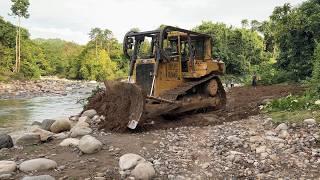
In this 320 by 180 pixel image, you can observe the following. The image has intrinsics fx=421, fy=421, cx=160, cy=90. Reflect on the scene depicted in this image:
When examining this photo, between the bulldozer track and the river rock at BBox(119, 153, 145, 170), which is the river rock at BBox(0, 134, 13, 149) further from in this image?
the bulldozer track

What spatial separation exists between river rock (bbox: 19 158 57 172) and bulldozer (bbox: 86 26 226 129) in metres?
3.04

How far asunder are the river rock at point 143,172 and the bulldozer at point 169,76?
326 centimetres

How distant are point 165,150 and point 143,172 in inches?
65.0

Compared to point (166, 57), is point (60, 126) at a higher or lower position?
lower

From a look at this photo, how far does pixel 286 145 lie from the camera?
8312mm

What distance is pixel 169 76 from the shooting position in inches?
483

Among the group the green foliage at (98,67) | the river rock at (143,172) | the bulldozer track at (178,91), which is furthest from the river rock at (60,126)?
the green foliage at (98,67)

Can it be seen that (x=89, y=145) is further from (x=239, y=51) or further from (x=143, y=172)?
(x=239, y=51)

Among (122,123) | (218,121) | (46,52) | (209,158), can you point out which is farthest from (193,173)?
(46,52)

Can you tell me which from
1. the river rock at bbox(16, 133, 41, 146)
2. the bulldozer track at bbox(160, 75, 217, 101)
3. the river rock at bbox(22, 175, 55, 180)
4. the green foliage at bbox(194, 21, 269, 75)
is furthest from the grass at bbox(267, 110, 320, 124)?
the green foliage at bbox(194, 21, 269, 75)

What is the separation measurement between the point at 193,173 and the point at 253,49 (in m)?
45.0

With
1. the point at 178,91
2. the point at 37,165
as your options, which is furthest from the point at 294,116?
the point at 37,165

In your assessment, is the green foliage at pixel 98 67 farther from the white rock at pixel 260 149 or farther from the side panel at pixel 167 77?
the white rock at pixel 260 149

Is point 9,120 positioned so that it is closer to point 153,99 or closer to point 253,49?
point 153,99
